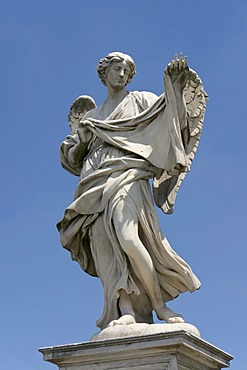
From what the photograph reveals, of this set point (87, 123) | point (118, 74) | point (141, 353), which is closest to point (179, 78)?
point (118, 74)

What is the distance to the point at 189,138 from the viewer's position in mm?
8367

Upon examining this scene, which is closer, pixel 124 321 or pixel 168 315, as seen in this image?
pixel 124 321

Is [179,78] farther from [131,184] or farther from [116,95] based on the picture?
[131,184]

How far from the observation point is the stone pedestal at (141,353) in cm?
668

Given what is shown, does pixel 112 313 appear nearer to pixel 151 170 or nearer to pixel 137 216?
pixel 137 216

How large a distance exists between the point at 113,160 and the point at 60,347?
2.15m

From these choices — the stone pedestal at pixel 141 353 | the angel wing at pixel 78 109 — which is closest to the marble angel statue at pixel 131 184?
the stone pedestal at pixel 141 353

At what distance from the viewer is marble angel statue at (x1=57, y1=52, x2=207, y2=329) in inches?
298

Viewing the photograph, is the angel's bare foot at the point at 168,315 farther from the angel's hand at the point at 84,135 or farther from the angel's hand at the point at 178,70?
the angel's hand at the point at 178,70

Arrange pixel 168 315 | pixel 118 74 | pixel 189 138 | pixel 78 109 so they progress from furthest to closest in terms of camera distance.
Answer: pixel 78 109, pixel 118 74, pixel 189 138, pixel 168 315

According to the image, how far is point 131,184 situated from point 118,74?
1540 millimetres

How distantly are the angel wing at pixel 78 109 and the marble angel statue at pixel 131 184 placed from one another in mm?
619

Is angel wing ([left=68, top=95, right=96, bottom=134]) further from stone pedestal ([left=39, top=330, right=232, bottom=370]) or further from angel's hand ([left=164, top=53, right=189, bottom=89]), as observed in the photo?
stone pedestal ([left=39, top=330, right=232, bottom=370])

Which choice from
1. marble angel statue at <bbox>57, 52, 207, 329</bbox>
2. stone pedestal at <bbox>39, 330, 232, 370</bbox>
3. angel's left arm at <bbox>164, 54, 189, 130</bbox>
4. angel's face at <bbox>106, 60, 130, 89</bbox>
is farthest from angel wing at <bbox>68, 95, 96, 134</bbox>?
stone pedestal at <bbox>39, 330, 232, 370</bbox>
